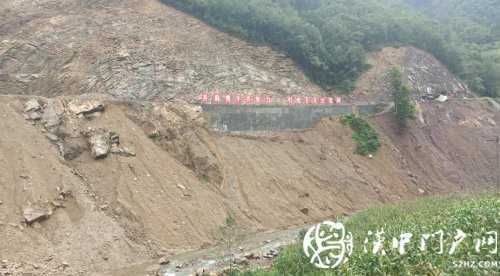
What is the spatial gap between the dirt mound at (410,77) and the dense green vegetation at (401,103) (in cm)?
312

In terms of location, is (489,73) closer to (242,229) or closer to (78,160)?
(242,229)

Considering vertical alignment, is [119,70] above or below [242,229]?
above

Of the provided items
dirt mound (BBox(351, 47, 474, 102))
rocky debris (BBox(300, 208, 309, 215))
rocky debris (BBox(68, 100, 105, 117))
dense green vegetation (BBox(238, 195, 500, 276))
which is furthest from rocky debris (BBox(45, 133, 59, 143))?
dirt mound (BBox(351, 47, 474, 102))

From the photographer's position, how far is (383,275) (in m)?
10.3

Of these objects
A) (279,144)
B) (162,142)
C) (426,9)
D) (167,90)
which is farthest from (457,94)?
(426,9)

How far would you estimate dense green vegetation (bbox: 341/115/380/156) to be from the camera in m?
29.1

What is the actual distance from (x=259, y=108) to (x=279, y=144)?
2.46 meters

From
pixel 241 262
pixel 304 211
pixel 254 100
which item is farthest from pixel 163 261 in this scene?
pixel 254 100

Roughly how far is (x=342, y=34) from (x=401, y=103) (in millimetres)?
9642

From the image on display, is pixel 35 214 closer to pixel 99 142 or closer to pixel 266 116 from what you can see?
pixel 99 142

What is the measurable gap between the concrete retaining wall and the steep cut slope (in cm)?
287

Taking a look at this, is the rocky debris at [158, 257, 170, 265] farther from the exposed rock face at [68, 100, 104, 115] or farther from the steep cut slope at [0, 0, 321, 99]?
the steep cut slope at [0, 0, 321, 99]

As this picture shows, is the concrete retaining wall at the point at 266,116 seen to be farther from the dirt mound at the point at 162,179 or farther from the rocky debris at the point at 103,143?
the rocky debris at the point at 103,143

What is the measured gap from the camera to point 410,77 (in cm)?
3784
